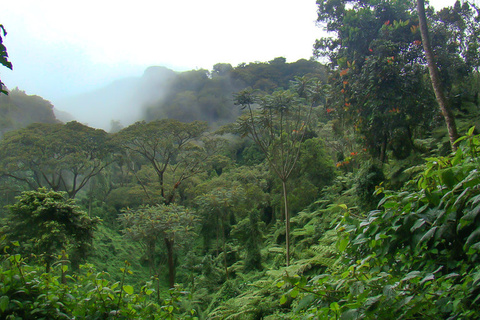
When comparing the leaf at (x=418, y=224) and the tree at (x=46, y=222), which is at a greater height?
the leaf at (x=418, y=224)

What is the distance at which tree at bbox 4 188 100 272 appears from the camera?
7273mm

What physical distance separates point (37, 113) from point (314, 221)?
22641 mm

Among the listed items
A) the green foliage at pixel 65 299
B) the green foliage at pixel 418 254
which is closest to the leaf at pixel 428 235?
the green foliage at pixel 418 254

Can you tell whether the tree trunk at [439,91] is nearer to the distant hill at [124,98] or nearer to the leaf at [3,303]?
the leaf at [3,303]

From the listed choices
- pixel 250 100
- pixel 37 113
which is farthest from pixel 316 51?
pixel 37 113

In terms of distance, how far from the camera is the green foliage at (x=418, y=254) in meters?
1.15

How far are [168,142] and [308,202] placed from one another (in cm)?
773

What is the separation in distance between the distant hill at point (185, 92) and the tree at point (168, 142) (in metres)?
19.1

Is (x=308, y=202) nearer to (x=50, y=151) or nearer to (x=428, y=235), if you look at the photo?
(x=50, y=151)

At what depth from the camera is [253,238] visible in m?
11.5

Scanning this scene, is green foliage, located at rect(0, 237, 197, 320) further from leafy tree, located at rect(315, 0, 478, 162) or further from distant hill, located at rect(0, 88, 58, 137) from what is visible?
distant hill, located at rect(0, 88, 58, 137)

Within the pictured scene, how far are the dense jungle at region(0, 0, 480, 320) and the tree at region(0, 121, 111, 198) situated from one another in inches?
3.1

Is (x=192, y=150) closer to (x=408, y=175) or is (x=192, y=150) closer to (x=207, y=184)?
(x=207, y=184)

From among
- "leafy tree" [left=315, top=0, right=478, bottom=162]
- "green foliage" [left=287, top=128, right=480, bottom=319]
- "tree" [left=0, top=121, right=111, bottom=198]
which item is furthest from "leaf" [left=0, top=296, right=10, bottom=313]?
"tree" [left=0, top=121, right=111, bottom=198]
